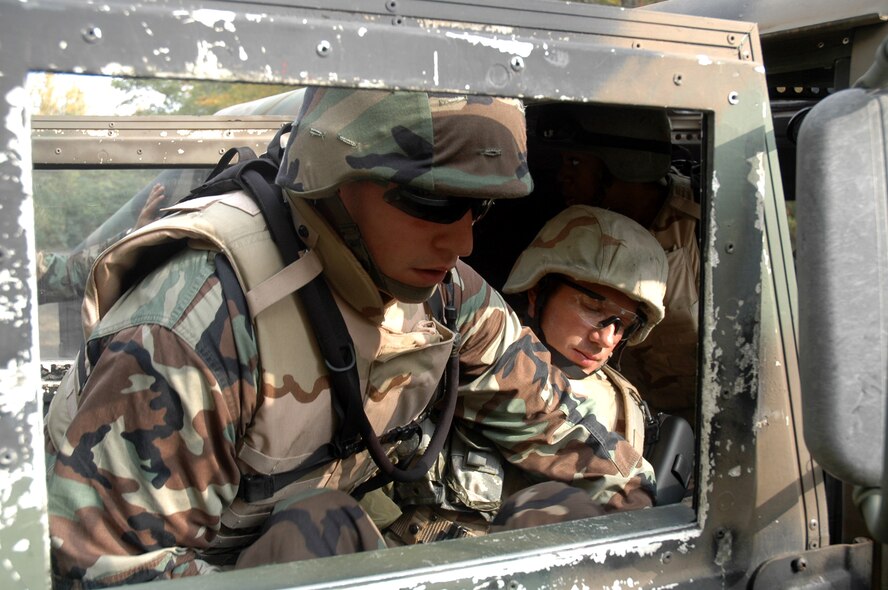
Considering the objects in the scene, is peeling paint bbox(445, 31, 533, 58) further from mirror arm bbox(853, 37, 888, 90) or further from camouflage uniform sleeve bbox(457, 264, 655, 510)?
camouflage uniform sleeve bbox(457, 264, 655, 510)

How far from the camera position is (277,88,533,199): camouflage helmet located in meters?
1.49

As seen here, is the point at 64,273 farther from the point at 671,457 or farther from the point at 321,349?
the point at 671,457

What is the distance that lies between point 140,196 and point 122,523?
9.02 feet

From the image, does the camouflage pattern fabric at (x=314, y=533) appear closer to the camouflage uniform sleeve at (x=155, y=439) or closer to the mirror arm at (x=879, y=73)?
the camouflage uniform sleeve at (x=155, y=439)

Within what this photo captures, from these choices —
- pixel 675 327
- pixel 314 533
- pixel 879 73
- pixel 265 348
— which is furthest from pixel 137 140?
pixel 879 73

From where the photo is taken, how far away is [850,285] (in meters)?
1.09

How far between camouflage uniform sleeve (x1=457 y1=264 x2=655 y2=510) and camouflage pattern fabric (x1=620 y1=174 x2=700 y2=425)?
0.85 meters

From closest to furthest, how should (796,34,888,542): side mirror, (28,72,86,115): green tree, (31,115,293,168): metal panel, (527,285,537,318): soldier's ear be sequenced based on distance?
(796,34,888,542): side mirror < (527,285,537,318): soldier's ear < (31,115,293,168): metal panel < (28,72,86,115): green tree

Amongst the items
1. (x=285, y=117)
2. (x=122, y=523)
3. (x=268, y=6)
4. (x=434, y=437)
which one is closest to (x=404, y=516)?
(x=434, y=437)

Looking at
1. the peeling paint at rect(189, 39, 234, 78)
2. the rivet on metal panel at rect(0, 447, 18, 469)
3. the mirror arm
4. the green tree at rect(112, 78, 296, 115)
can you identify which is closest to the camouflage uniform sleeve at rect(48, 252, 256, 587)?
the rivet on metal panel at rect(0, 447, 18, 469)

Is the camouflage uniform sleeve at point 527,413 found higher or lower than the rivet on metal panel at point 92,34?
lower

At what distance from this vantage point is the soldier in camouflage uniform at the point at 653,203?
259 cm

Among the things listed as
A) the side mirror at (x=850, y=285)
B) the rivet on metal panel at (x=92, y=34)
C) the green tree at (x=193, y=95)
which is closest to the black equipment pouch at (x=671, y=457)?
the side mirror at (x=850, y=285)

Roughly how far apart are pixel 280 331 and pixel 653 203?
1698 millimetres
